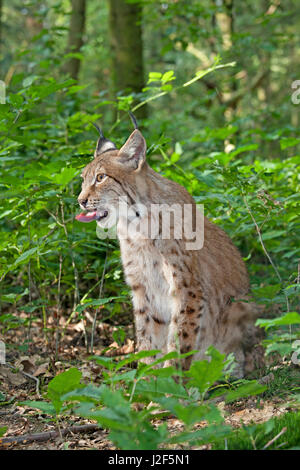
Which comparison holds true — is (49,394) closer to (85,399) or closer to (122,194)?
(85,399)

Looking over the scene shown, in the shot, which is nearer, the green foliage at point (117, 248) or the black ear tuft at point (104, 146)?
the green foliage at point (117, 248)

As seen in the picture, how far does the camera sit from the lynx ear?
14.4ft

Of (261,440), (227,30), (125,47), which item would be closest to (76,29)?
(227,30)

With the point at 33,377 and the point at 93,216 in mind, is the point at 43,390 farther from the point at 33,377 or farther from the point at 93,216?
the point at 93,216

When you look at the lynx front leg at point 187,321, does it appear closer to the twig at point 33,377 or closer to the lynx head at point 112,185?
the lynx head at point 112,185

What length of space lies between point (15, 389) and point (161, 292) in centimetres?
140

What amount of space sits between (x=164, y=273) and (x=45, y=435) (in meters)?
1.54

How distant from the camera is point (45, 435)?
3455 mm

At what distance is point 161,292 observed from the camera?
4.52m

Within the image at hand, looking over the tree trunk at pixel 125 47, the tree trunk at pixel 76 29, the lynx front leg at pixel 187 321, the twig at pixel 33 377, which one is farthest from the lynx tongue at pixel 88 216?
the tree trunk at pixel 76 29

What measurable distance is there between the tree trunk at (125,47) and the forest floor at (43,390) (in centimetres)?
420

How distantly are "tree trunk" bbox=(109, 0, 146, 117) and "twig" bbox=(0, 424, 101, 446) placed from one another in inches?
231

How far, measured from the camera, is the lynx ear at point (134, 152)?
4.38 metres
